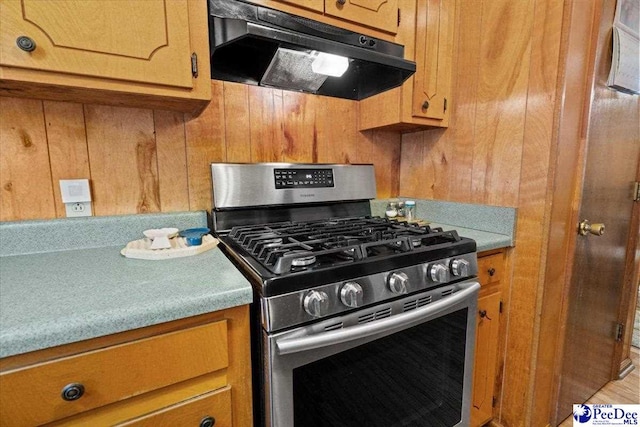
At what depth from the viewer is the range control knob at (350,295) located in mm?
786

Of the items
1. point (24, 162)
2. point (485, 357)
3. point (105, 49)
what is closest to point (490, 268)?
point (485, 357)

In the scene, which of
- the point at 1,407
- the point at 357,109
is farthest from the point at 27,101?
the point at 357,109

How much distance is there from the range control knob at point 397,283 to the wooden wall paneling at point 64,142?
42.7 inches

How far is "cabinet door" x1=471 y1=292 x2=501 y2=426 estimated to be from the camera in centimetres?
127

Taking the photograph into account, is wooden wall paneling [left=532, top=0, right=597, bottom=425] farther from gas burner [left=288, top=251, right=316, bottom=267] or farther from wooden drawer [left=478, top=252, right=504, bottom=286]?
gas burner [left=288, top=251, right=316, bottom=267]

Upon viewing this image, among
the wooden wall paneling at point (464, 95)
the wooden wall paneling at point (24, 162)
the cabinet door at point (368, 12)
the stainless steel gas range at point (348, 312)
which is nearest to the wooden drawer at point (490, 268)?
the stainless steel gas range at point (348, 312)

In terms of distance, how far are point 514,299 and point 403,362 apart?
0.65 m

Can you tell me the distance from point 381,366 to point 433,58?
1313mm

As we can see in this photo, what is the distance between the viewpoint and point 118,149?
113cm

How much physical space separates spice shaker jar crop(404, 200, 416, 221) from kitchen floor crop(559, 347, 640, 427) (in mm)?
1162

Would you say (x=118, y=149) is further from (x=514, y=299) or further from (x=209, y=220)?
(x=514, y=299)

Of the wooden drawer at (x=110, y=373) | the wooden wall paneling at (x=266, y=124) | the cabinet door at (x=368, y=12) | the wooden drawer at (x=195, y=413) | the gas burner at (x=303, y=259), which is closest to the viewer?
the wooden drawer at (x=110, y=373)

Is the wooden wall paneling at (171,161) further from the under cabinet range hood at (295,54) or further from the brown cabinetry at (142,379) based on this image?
the brown cabinetry at (142,379)

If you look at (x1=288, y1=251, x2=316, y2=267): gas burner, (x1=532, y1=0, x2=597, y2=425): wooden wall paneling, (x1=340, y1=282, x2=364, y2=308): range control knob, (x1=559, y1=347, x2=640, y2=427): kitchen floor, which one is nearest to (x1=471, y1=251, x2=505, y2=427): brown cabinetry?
(x1=532, y1=0, x2=597, y2=425): wooden wall paneling
